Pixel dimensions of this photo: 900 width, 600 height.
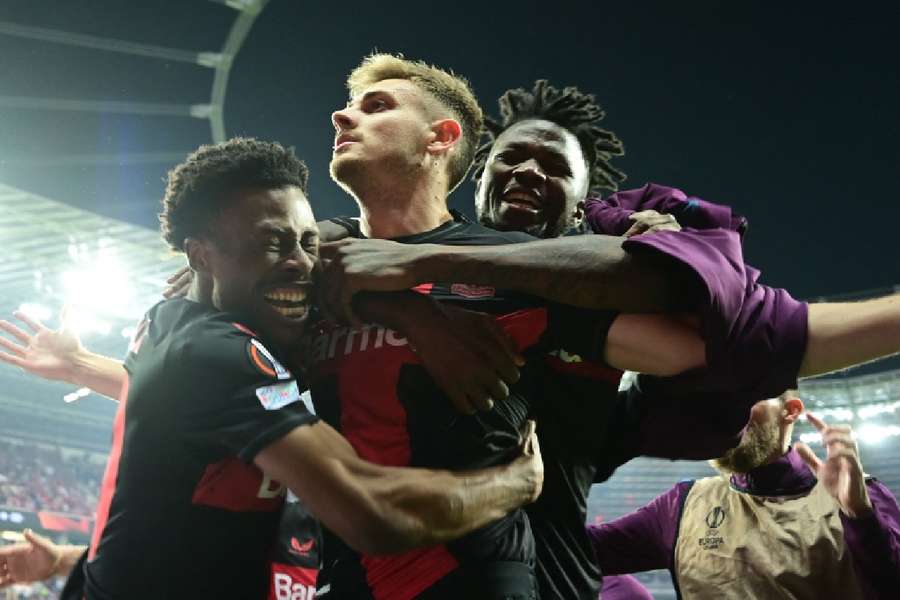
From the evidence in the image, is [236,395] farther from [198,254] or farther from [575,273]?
[575,273]

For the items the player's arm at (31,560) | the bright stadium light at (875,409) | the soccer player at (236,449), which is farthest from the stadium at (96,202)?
the soccer player at (236,449)

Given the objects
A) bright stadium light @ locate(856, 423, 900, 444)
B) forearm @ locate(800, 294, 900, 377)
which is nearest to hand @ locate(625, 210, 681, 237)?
forearm @ locate(800, 294, 900, 377)

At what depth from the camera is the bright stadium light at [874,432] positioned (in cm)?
2339

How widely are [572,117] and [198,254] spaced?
6.12 ft

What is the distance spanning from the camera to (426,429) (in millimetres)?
2123

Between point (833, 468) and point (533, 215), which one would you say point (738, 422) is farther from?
point (833, 468)

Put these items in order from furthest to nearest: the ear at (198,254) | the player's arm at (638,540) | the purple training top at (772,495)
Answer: the player's arm at (638,540)
the purple training top at (772,495)
the ear at (198,254)

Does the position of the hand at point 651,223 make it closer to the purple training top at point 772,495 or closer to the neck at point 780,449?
the purple training top at point 772,495

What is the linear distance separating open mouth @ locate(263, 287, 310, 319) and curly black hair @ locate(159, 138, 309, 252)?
0.29m

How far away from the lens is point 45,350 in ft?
12.0

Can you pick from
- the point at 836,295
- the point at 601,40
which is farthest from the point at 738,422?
the point at 836,295

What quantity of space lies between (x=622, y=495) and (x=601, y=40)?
60.0 feet

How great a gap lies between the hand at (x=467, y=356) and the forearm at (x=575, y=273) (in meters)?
0.12

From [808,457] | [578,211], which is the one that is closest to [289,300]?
[578,211]
